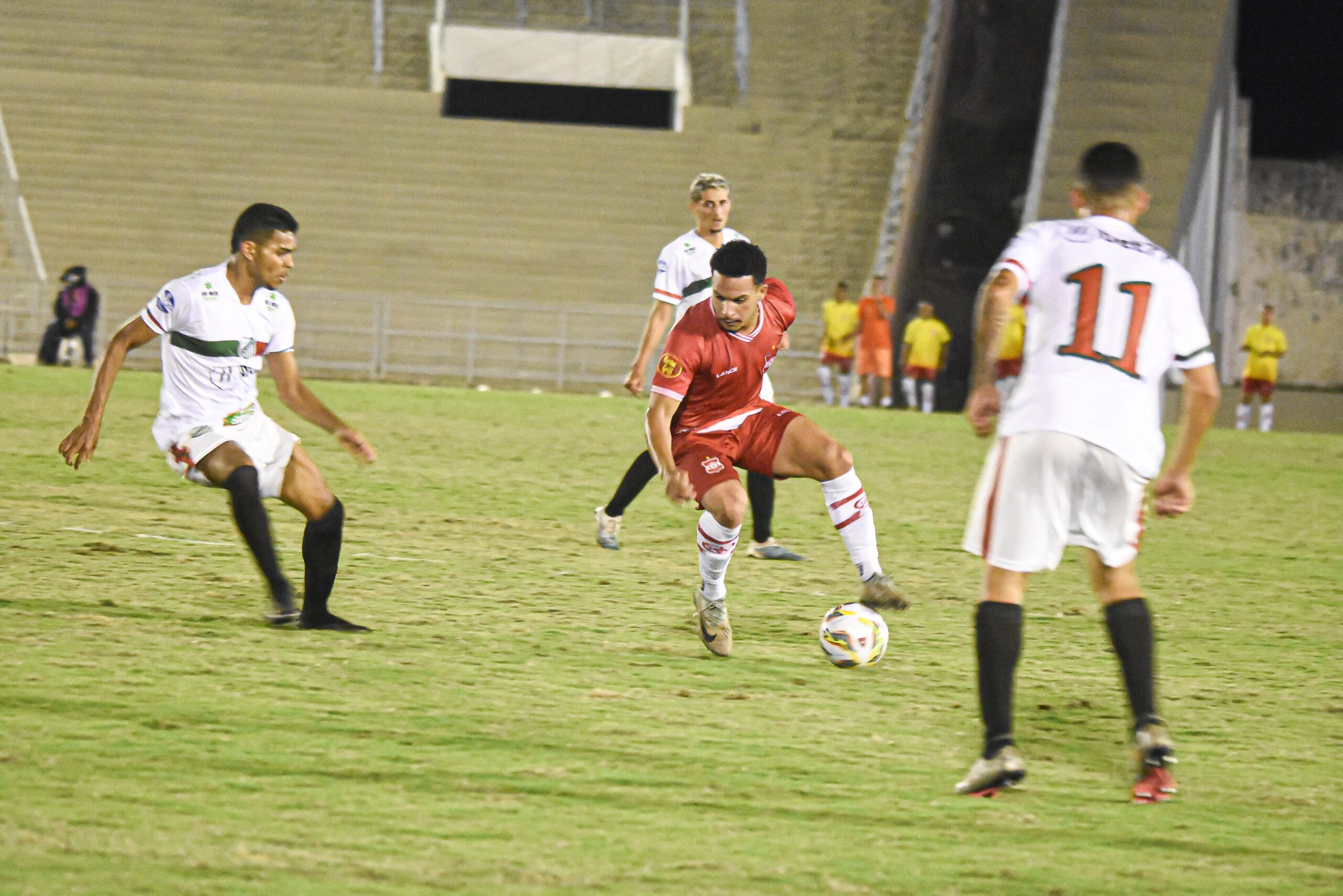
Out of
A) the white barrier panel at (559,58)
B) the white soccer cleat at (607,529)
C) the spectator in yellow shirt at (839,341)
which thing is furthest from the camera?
the white barrier panel at (559,58)

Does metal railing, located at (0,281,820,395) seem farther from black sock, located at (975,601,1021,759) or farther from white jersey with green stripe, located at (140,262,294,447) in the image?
black sock, located at (975,601,1021,759)

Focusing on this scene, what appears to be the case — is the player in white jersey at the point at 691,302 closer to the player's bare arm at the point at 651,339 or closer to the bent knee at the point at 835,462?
the player's bare arm at the point at 651,339

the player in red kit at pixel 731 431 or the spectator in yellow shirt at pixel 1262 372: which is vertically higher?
the player in red kit at pixel 731 431

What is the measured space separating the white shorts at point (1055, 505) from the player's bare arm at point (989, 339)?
14cm

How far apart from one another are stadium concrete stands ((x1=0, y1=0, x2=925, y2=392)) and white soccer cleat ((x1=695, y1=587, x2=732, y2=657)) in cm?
2046

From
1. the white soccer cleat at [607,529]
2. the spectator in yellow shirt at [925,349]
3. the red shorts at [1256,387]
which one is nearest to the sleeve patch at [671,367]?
the white soccer cleat at [607,529]

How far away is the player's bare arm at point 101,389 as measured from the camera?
643 centimetres

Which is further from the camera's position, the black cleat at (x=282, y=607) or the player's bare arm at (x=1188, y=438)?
the black cleat at (x=282, y=607)

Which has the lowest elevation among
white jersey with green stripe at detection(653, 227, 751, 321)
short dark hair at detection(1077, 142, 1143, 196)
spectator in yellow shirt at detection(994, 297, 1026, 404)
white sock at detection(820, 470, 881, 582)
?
spectator in yellow shirt at detection(994, 297, 1026, 404)

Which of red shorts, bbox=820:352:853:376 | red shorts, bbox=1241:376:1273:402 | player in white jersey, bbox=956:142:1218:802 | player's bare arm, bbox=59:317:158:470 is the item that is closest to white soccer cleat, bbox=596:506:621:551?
player's bare arm, bbox=59:317:158:470

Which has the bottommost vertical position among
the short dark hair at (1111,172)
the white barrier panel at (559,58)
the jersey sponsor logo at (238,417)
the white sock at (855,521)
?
the white sock at (855,521)

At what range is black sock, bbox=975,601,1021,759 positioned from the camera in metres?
4.62

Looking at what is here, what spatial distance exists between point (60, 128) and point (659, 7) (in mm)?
12175

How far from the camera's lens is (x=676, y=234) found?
2841 cm
